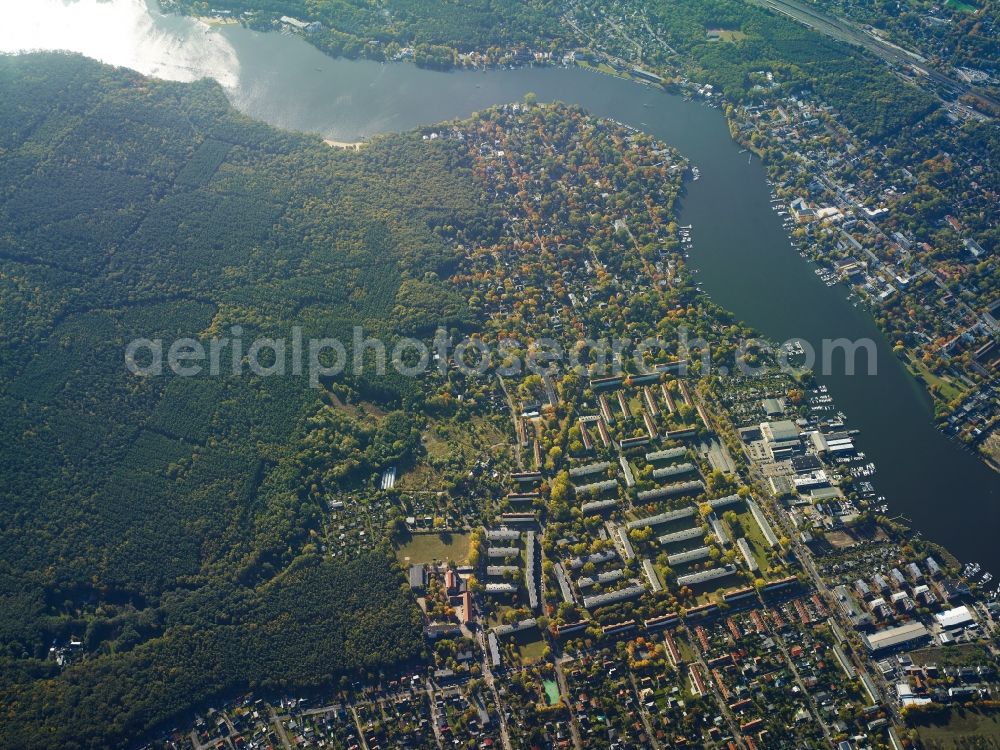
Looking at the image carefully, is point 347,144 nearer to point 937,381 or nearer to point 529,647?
point 529,647

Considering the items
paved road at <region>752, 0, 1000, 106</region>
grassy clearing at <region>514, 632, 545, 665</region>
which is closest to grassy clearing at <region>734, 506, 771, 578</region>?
grassy clearing at <region>514, 632, 545, 665</region>

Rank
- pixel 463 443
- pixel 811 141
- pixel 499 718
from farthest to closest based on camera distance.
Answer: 1. pixel 811 141
2. pixel 463 443
3. pixel 499 718

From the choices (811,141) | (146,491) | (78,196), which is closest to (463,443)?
(146,491)

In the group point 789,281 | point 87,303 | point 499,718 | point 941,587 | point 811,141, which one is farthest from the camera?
point 811,141

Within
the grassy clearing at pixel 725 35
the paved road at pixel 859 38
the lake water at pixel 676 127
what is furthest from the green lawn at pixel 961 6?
the lake water at pixel 676 127

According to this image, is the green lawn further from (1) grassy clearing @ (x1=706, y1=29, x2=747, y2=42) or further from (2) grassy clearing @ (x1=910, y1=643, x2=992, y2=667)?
(2) grassy clearing @ (x1=910, y1=643, x2=992, y2=667)

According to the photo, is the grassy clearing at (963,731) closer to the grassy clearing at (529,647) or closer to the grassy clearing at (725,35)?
the grassy clearing at (529,647)

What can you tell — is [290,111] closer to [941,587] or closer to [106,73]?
[106,73]
